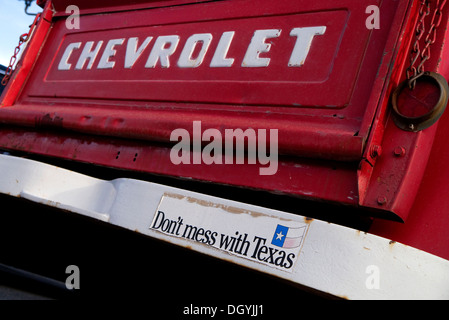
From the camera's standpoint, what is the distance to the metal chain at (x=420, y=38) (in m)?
1.14

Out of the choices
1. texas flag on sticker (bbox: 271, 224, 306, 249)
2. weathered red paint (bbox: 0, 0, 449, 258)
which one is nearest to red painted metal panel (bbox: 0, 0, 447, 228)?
weathered red paint (bbox: 0, 0, 449, 258)

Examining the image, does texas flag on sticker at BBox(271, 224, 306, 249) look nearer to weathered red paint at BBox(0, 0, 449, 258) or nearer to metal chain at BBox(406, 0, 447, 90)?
weathered red paint at BBox(0, 0, 449, 258)

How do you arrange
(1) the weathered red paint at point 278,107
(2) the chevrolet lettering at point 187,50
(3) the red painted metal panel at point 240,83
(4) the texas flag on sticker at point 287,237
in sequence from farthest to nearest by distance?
(2) the chevrolet lettering at point 187,50
(3) the red painted metal panel at point 240,83
(1) the weathered red paint at point 278,107
(4) the texas flag on sticker at point 287,237

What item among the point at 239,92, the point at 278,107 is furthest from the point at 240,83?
the point at 278,107

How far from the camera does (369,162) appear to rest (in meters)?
1.13

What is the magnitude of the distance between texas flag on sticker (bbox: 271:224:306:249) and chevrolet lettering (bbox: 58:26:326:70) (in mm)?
631

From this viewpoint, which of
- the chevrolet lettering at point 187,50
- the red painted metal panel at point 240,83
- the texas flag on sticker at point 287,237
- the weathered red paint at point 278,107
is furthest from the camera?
the chevrolet lettering at point 187,50

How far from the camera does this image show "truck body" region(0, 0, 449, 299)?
1.01 m

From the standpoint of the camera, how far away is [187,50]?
1.72m

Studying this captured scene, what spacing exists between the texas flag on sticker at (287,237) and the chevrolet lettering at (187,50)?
631 mm

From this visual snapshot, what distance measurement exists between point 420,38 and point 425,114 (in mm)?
271
